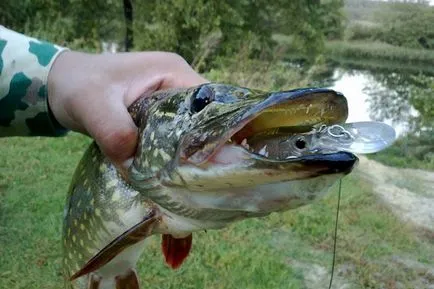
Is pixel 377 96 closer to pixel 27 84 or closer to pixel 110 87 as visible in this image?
pixel 27 84

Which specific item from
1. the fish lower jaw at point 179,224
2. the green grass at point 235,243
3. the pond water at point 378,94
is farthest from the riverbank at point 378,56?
the fish lower jaw at point 179,224

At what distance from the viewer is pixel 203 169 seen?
861 mm

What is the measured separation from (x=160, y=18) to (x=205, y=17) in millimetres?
1115

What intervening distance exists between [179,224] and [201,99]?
213 mm

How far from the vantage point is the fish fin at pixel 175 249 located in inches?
49.1

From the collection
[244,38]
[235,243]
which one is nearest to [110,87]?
[235,243]

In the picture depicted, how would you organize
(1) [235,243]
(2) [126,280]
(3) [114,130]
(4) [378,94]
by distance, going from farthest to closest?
1. (4) [378,94]
2. (1) [235,243]
3. (2) [126,280]
4. (3) [114,130]

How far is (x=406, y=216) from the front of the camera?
4.59 metres

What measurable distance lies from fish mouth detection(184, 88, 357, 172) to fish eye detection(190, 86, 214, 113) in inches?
4.9

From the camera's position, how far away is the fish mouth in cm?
80

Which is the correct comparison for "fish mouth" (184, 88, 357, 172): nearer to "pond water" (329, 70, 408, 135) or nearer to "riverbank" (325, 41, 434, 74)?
"pond water" (329, 70, 408, 135)

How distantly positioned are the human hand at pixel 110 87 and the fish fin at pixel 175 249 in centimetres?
20

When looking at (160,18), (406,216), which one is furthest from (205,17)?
(406,216)

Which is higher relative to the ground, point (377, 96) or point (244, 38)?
point (244, 38)
